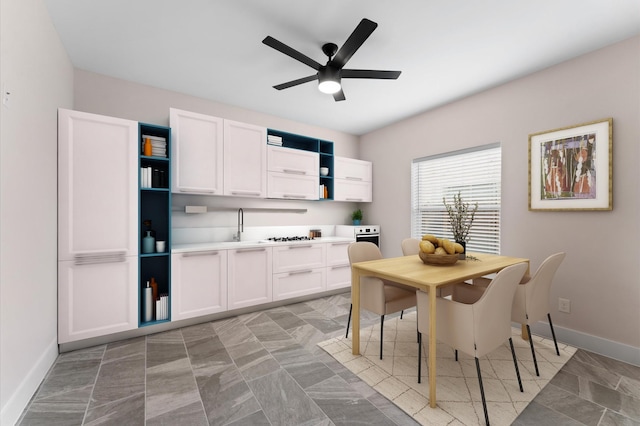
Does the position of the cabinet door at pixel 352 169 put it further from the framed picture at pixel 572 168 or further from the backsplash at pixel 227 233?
the framed picture at pixel 572 168

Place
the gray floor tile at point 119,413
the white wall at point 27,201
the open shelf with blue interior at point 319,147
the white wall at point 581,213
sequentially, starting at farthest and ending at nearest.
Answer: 1. the open shelf with blue interior at point 319,147
2. the white wall at point 581,213
3. the gray floor tile at point 119,413
4. the white wall at point 27,201

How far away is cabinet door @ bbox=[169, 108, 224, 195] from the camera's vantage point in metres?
2.97

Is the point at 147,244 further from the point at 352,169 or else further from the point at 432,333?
the point at 352,169

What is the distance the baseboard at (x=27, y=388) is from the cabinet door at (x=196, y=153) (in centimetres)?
170

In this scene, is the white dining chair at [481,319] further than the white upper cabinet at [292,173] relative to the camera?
No

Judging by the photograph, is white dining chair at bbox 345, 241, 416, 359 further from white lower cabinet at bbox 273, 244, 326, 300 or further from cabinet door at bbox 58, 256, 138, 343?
cabinet door at bbox 58, 256, 138, 343

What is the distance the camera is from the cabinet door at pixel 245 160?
10.9 feet

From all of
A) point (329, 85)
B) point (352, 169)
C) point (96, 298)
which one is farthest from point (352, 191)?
point (96, 298)

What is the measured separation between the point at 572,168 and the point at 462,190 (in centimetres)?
118

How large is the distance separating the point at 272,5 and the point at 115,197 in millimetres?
2186

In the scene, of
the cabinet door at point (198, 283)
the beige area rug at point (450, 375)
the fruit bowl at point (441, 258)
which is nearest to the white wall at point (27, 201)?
the cabinet door at point (198, 283)

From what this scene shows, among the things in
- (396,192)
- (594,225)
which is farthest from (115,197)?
(594,225)

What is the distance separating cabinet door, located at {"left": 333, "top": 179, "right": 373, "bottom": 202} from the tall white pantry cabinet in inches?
110

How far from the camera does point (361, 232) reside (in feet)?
15.0
